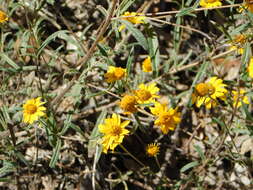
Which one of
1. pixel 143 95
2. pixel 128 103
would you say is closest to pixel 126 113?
pixel 128 103

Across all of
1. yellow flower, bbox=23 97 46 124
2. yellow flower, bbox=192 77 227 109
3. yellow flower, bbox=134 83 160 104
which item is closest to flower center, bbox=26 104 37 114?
yellow flower, bbox=23 97 46 124

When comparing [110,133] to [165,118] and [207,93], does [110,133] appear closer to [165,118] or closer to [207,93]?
[165,118]

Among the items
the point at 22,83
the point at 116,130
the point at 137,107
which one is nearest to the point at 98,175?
the point at 116,130

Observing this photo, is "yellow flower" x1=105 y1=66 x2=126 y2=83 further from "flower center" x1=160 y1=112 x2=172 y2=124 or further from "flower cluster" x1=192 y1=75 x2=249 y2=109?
"flower cluster" x1=192 y1=75 x2=249 y2=109

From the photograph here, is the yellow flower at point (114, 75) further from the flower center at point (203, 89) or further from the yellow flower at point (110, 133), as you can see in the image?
the flower center at point (203, 89)

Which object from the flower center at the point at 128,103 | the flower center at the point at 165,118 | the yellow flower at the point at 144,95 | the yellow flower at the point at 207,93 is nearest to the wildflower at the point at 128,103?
the flower center at the point at 128,103

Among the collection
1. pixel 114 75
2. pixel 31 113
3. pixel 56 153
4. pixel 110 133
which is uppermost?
pixel 114 75
